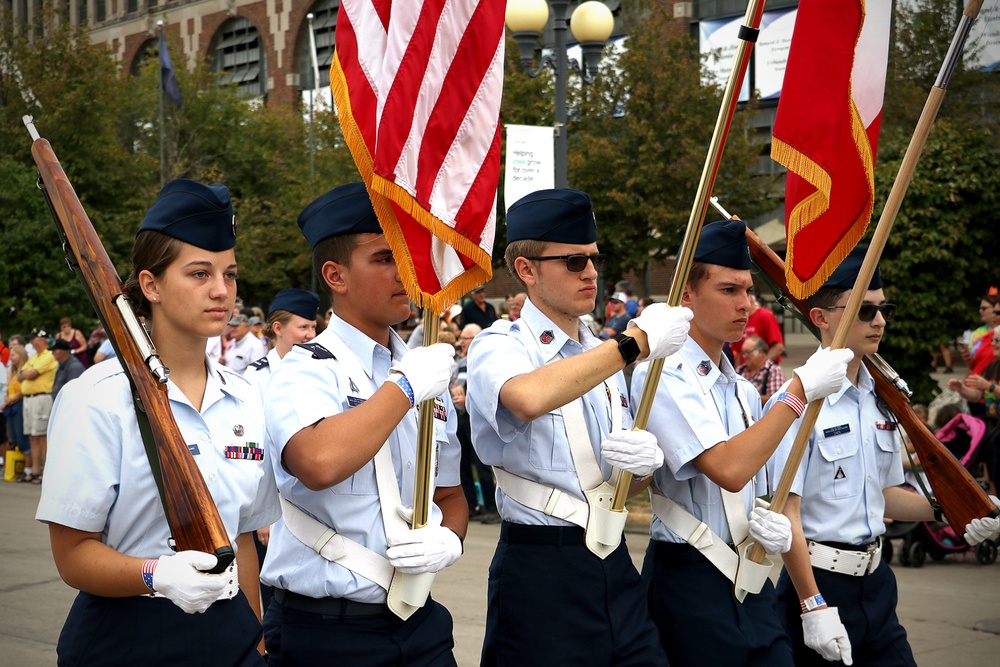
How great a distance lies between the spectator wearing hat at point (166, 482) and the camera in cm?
275

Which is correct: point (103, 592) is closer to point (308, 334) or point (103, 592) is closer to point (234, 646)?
point (234, 646)

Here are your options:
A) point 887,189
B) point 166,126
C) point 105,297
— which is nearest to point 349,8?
point 105,297

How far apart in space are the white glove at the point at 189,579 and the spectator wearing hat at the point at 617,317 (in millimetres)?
11028

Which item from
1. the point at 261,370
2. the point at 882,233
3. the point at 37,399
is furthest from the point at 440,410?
the point at 37,399

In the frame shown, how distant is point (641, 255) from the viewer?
26.0 m

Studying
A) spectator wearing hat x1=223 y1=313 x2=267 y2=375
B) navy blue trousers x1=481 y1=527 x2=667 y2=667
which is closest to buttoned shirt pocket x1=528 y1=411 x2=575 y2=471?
navy blue trousers x1=481 y1=527 x2=667 y2=667

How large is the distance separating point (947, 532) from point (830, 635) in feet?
18.8

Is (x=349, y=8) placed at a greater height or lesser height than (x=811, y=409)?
greater

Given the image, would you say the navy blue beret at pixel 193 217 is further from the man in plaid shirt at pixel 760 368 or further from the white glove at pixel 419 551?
the man in plaid shirt at pixel 760 368

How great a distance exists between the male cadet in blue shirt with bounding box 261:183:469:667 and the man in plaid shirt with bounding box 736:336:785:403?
27.2 feet

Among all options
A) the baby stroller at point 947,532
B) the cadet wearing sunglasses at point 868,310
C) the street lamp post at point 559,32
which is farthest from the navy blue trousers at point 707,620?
the street lamp post at point 559,32

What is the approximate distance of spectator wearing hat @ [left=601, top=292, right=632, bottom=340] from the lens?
45.4 feet

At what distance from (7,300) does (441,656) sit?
22.0m

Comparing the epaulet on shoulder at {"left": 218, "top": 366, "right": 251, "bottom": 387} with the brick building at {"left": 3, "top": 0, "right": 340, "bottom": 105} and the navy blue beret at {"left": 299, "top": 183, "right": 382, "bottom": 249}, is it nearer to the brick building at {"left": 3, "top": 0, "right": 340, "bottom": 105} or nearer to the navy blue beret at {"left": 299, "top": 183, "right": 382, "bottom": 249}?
the navy blue beret at {"left": 299, "top": 183, "right": 382, "bottom": 249}
